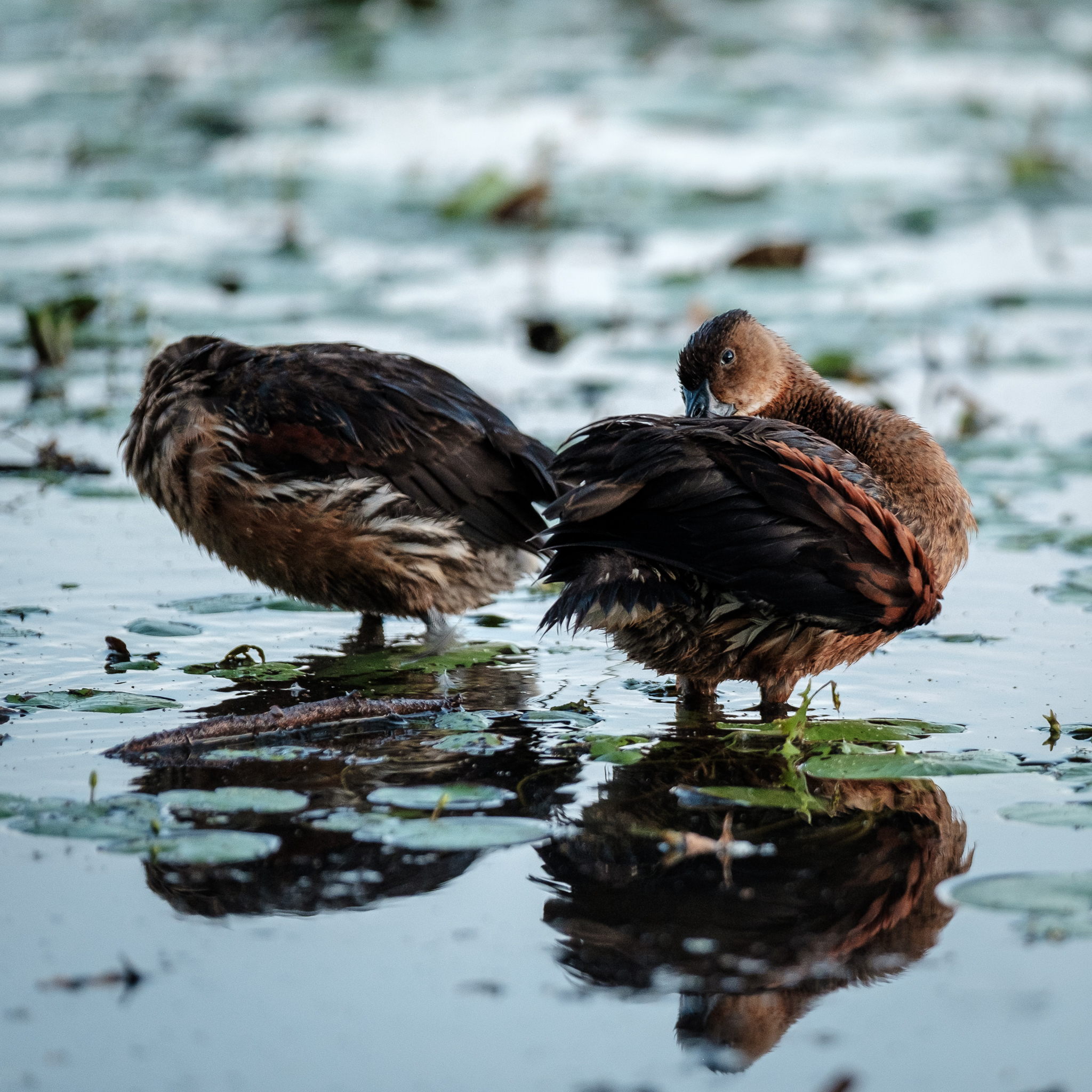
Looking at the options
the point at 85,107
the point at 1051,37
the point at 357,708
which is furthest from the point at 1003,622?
the point at 1051,37

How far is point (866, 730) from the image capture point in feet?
14.3

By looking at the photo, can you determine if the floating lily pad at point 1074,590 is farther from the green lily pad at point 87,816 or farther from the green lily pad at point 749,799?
the green lily pad at point 87,816

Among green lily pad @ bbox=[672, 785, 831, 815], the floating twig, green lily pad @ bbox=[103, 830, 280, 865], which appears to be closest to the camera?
green lily pad @ bbox=[103, 830, 280, 865]

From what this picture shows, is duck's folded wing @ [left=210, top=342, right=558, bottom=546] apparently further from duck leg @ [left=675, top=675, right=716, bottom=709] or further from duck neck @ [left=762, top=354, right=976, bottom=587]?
duck neck @ [left=762, top=354, right=976, bottom=587]

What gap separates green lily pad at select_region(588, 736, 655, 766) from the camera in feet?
13.4

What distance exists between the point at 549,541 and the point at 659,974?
1663 mm

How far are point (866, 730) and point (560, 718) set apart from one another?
807mm

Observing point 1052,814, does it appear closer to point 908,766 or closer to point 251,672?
point 908,766

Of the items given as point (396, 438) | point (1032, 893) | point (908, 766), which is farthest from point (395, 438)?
point (1032, 893)

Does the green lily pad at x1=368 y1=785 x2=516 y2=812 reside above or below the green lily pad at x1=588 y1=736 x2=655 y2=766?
below

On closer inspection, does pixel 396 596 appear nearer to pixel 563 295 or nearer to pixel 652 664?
pixel 652 664

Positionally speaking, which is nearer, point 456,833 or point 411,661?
point 456,833

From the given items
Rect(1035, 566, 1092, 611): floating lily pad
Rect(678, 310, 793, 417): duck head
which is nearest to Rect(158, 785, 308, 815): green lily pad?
Rect(678, 310, 793, 417): duck head

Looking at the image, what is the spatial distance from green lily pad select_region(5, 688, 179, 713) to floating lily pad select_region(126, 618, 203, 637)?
64 cm
